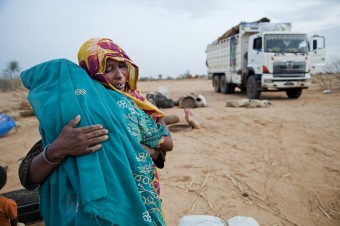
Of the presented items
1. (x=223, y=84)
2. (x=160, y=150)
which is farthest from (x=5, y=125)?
(x=223, y=84)

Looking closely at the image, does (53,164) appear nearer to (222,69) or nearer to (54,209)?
(54,209)

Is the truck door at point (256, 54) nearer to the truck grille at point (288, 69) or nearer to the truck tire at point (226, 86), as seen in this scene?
the truck grille at point (288, 69)

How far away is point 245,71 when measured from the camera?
11078mm

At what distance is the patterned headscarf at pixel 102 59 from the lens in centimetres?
124

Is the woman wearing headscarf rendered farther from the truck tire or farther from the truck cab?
the truck tire

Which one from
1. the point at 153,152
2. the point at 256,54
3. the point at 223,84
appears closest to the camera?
the point at 153,152

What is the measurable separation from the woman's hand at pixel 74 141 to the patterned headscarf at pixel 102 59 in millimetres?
317

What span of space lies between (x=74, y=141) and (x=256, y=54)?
9.78 m

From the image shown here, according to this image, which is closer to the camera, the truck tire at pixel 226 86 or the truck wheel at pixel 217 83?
the truck tire at pixel 226 86

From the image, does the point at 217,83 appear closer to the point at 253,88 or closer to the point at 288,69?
the point at 253,88

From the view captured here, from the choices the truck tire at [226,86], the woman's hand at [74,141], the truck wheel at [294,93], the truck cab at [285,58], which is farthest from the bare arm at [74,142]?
the truck tire at [226,86]

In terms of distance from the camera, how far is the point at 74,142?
38.1 inches

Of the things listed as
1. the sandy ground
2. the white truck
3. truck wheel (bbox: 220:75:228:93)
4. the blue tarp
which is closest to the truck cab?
the white truck

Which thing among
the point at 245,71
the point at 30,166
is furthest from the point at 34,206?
the point at 245,71
